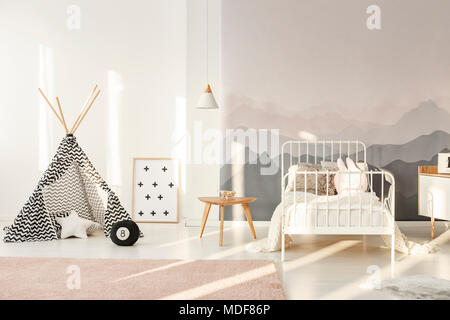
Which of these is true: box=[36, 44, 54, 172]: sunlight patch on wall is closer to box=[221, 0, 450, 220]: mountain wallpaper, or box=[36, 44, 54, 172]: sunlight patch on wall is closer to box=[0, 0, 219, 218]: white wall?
box=[0, 0, 219, 218]: white wall

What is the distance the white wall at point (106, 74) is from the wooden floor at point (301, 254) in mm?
1223

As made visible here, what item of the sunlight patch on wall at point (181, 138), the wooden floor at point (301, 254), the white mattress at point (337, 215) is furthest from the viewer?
the sunlight patch on wall at point (181, 138)

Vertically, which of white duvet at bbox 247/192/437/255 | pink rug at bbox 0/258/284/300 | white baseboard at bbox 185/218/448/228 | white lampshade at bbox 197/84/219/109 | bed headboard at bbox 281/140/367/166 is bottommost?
pink rug at bbox 0/258/284/300

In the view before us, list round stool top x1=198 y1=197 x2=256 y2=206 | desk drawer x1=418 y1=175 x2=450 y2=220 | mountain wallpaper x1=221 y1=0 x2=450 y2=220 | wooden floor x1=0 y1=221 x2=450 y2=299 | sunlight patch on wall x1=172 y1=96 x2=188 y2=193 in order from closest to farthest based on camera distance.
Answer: wooden floor x1=0 y1=221 x2=450 y2=299 < round stool top x1=198 y1=197 x2=256 y2=206 < desk drawer x1=418 y1=175 x2=450 y2=220 < mountain wallpaper x1=221 y1=0 x2=450 y2=220 < sunlight patch on wall x1=172 y1=96 x2=188 y2=193

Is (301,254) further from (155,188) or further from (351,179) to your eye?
(155,188)

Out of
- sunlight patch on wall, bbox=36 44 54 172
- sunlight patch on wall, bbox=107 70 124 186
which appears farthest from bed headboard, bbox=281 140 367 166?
sunlight patch on wall, bbox=36 44 54 172

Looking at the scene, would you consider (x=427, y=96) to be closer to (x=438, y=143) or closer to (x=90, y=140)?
(x=438, y=143)

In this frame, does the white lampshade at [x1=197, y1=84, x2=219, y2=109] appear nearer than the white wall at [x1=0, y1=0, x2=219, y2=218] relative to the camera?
Yes

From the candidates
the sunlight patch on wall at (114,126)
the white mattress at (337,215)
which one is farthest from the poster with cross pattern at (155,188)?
the white mattress at (337,215)

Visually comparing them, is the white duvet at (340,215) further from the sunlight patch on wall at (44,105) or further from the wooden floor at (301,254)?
the sunlight patch on wall at (44,105)

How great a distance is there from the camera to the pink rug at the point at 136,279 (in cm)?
335

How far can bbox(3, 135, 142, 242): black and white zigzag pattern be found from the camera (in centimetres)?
513

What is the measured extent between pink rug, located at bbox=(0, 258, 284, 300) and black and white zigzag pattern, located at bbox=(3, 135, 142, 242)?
0.88 m
